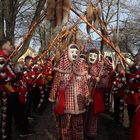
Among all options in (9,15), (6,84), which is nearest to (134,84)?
(6,84)

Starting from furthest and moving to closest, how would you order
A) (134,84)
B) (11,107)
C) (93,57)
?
(93,57) < (11,107) < (134,84)

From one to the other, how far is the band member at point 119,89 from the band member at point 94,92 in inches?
28.7

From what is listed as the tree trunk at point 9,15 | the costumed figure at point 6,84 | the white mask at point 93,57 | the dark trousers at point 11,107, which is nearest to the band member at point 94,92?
the white mask at point 93,57

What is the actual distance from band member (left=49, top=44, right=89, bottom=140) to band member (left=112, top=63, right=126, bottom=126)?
1938 mm

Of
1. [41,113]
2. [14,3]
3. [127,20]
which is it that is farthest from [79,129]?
[127,20]

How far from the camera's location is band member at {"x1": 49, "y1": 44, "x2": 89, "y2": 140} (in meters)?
6.44

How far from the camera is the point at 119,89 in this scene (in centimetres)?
859

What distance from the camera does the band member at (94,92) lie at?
7.57m

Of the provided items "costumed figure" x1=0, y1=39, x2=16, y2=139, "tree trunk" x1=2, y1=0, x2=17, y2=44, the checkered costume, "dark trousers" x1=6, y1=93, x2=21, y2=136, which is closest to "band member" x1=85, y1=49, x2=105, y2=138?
the checkered costume

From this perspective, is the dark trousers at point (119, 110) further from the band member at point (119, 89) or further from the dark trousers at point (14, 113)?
the dark trousers at point (14, 113)

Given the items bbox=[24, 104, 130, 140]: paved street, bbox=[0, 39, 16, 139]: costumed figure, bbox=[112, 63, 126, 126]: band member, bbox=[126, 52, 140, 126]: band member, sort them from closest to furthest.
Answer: bbox=[0, 39, 16, 139]: costumed figure
bbox=[126, 52, 140, 126]: band member
bbox=[24, 104, 130, 140]: paved street
bbox=[112, 63, 126, 126]: band member

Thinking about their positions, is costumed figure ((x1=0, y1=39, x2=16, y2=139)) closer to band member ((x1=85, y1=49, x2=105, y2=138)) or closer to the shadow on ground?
the shadow on ground

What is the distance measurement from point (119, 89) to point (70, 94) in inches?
95.1

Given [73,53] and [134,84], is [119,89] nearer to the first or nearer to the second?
[134,84]
